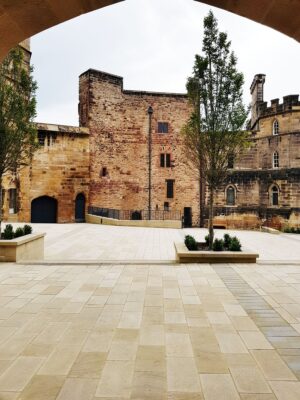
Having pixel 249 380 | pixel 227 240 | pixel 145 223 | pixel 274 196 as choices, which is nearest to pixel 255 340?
pixel 249 380

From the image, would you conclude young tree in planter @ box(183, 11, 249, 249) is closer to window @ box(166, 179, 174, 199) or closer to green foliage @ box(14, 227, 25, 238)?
green foliage @ box(14, 227, 25, 238)

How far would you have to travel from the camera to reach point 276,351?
355 centimetres

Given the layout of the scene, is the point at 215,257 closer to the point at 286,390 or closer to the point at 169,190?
the point at 286,390

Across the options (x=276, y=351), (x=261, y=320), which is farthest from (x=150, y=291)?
(x=276, y=351)

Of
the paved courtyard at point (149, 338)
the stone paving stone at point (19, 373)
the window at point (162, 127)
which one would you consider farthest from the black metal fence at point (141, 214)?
the stone paving stone at point (19, 373)

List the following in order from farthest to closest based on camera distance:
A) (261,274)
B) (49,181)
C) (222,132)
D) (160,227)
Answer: (49,181)
(160,227)
(222,132)
(261,274)

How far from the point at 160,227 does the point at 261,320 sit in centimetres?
1835

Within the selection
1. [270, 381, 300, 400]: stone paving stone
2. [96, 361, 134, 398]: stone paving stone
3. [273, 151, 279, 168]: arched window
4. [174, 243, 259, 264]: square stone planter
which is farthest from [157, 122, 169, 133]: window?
[270, 381, 300, 400]: stone paving stone

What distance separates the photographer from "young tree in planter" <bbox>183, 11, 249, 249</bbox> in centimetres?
994

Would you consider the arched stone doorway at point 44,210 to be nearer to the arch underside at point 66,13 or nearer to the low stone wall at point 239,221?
the low stone wall at point 239,221

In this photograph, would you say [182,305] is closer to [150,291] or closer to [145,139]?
[150,291]

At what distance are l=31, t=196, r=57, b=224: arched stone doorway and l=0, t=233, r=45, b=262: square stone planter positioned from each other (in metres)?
15.4

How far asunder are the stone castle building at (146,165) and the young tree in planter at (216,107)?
56.7ft

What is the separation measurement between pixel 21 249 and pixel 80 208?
1732cm
